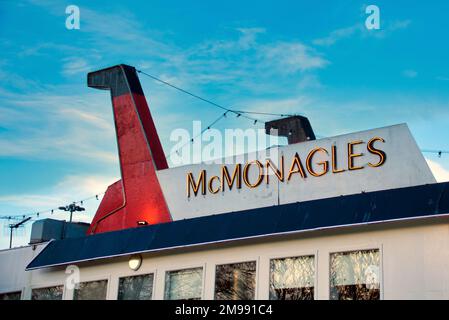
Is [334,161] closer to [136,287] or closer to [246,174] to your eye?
[246,174]

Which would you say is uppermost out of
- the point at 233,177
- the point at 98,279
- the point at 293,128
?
the point at 293,128

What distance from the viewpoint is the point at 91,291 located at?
21281 millimetres

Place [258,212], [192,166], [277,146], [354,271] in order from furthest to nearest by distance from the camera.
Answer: [192,166]
[277,146]
[258,212]
[354,271]

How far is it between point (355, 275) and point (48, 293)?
10073mm

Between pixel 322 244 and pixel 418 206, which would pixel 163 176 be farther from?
pixel 418 206

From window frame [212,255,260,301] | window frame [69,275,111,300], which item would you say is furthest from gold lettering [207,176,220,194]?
window frame [69,275,111,300]

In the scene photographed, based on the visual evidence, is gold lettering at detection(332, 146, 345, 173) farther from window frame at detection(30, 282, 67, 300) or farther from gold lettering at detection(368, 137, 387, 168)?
window frame at detection(30, 282, 67, 300)

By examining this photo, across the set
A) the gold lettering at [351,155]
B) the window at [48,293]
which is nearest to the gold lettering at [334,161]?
the gold lettering at [351,155]

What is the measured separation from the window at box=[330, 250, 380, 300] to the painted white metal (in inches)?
77.1

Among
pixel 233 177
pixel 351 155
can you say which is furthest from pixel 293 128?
pixel 351 155

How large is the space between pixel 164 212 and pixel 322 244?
6.10 m

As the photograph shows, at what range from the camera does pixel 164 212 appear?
21688mm

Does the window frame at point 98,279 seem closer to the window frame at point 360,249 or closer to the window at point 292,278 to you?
the window at point 292,278
